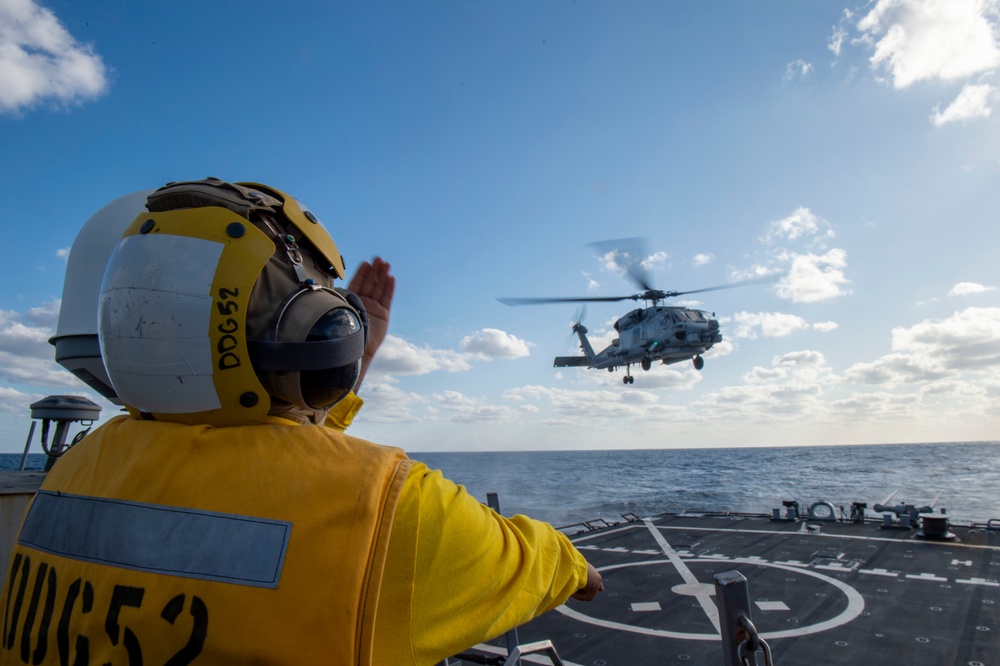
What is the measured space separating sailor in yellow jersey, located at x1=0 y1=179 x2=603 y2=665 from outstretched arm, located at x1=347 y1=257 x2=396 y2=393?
75 cm

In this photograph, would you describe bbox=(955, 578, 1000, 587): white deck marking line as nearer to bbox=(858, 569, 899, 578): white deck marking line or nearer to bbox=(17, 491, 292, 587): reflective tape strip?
bbox=(858, 569, 899, 578): white deck marking line

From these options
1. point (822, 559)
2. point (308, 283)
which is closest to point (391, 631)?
point (308, 283)

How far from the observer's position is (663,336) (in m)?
24.1

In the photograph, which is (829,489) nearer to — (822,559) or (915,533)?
(915,533)

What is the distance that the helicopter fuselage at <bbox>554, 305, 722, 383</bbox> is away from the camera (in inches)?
937

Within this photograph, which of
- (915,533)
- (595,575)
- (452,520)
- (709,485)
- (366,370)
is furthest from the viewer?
(709,485)

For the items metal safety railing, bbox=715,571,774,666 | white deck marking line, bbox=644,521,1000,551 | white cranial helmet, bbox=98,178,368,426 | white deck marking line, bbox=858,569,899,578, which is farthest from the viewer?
white deck marking line, bbox=644,521,1000,551

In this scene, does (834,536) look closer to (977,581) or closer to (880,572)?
(880,572)

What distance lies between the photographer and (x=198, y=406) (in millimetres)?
1564

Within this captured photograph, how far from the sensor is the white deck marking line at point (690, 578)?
10.4m

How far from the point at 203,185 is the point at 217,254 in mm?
337

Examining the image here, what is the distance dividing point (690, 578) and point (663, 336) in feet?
41.9

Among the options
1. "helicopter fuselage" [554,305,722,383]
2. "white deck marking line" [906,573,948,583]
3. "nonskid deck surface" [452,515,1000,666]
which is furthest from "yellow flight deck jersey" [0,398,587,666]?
"helicopter fuselage" [554,305,722,383]

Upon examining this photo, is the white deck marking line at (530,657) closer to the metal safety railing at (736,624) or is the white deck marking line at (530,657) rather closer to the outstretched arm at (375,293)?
the metal safety railing at (736,624)
